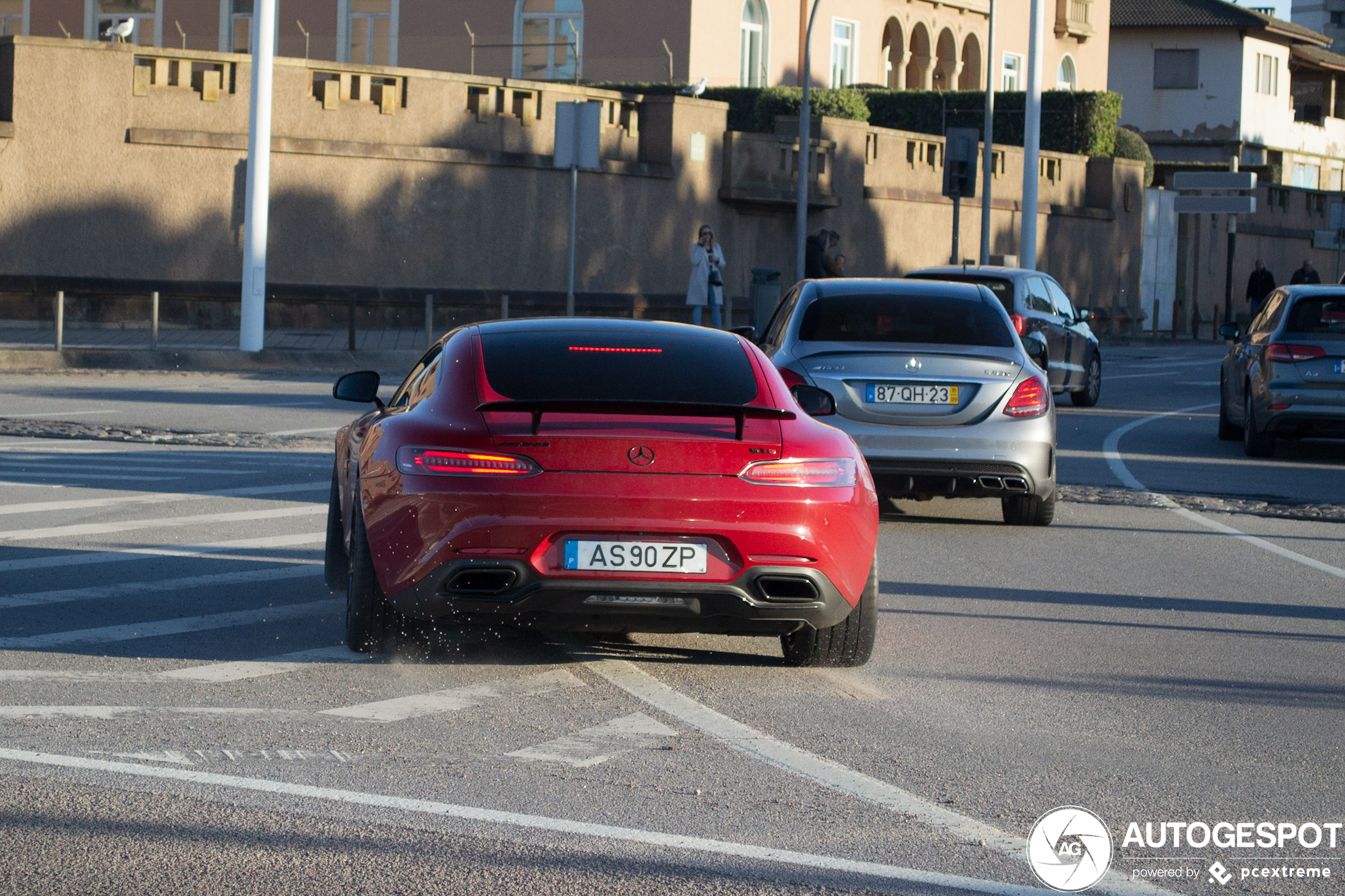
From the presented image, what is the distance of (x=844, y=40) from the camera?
53.0 meters

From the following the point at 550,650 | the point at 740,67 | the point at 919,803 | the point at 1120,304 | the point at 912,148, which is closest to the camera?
the point at 919,803

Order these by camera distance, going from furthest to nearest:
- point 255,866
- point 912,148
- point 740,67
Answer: point 740,67, point 912,148, point 255,866

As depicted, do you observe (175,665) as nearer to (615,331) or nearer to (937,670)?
(615,331)

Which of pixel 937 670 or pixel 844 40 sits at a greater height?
pixel 844 40

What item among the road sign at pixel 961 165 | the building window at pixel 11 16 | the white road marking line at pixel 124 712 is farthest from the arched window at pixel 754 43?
the white road marking line at pixel 124 712

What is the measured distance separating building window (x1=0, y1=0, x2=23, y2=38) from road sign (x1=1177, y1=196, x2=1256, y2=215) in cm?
3077

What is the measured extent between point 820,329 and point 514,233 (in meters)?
22.0

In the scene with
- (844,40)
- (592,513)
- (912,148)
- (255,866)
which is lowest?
(255,866)

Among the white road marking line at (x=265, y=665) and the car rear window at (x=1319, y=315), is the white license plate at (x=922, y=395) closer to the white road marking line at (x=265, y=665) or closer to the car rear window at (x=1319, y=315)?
the white road marking line at (x=265, y=665)

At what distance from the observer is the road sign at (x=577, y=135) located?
25641mm

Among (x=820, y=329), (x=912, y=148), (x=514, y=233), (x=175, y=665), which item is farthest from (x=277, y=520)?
(x=912, y=148)

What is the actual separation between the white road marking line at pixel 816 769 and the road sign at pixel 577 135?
19.1 meters

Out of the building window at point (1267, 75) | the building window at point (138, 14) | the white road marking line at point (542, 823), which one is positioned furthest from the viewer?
the building window at point (1267, 75)

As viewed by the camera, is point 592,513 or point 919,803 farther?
point 592,513
